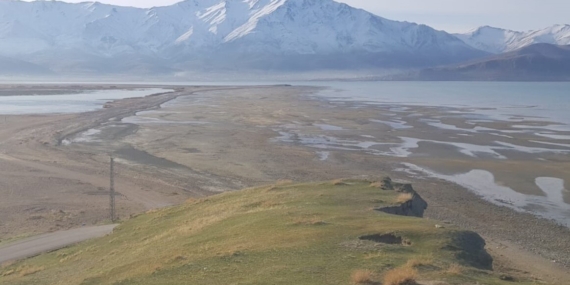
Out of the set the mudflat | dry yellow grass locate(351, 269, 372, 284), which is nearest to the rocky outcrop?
the mudflat

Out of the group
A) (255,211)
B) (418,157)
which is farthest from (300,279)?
(418,157)

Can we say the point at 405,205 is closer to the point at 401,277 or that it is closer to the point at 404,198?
the point at 404,198

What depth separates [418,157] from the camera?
5275 cm

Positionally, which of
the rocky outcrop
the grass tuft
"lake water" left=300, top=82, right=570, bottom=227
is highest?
the rocky outcrop

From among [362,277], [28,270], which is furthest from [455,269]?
[28,270]

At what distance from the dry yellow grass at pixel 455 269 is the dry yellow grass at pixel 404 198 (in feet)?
27.8

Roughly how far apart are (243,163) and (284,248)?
32437mm

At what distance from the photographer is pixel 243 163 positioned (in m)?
49.5

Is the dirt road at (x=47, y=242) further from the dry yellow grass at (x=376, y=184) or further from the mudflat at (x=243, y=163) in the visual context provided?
the dry yellow grass at (x=376, y=184)

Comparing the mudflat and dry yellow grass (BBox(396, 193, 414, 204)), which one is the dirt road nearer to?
the mudflat

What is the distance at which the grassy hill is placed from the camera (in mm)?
15219

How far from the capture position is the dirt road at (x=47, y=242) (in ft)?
80.7

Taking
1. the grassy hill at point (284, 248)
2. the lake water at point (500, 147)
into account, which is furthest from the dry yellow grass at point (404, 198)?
the lake water at point (500, 147)

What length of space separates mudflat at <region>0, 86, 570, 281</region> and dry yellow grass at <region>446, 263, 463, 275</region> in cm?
→ 869
